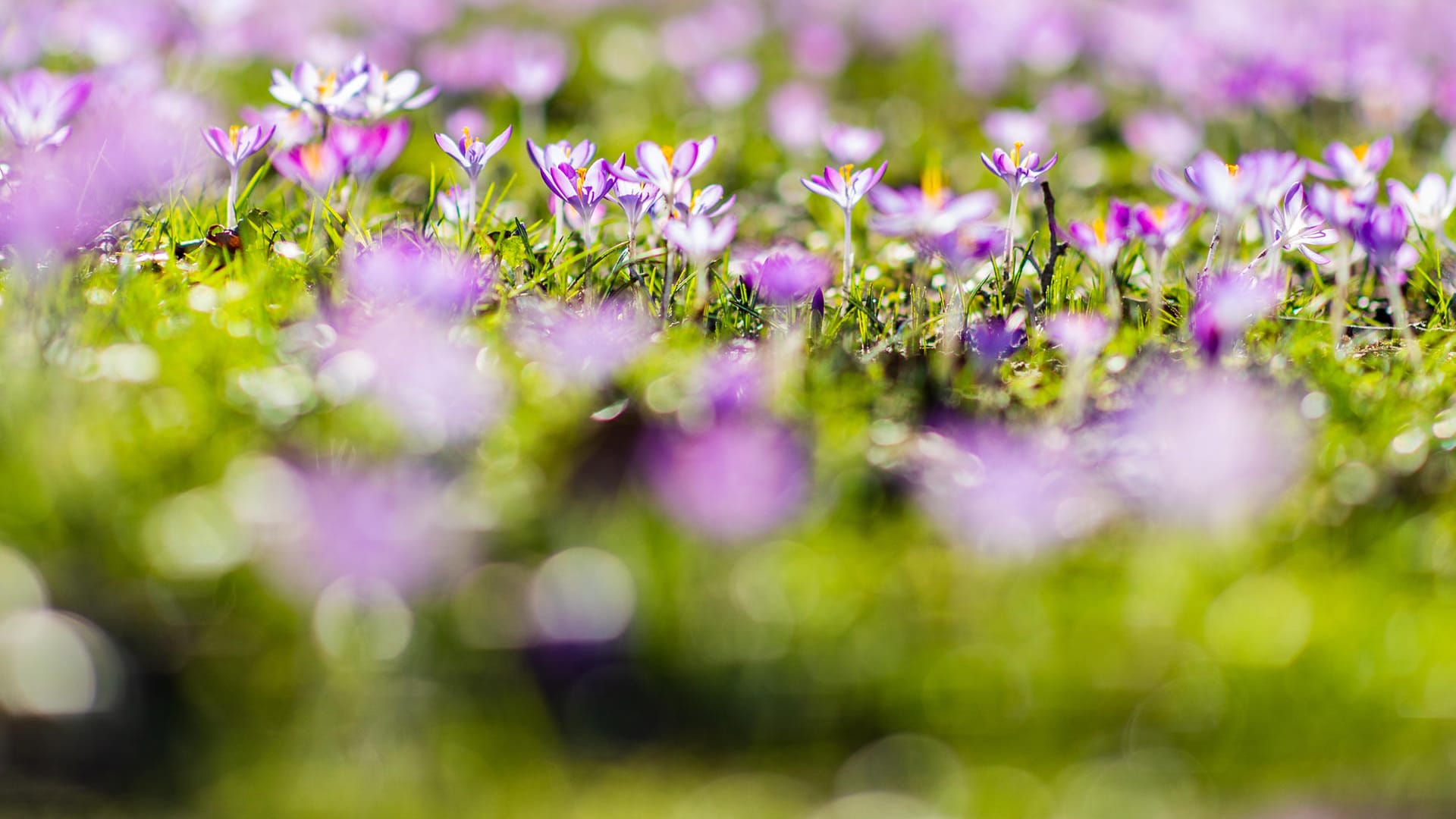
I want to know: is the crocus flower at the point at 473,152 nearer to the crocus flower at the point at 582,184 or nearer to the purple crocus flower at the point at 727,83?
the crocus flower at the point at 582,184

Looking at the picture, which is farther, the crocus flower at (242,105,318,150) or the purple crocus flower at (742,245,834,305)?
the crocus flower at (242,105,318,150)

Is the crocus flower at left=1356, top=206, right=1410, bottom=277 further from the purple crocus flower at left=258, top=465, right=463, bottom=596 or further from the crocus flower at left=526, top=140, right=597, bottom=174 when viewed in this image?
the purple crocus flower at left=258, top=465, right=463, bottom=596

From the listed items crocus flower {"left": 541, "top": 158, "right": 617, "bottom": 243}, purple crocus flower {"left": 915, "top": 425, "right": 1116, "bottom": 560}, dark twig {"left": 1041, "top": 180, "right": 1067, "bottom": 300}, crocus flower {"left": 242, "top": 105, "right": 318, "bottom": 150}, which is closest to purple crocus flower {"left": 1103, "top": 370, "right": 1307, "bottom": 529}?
purple crocus flower {"left": 915, "top": 425, "right": 1116, "bottom": 560}

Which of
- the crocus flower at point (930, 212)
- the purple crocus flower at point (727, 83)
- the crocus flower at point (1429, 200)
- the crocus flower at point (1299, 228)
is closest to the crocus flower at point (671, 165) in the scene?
the crocus flower at point (930, 212)

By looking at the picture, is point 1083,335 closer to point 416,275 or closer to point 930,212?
point 930,212

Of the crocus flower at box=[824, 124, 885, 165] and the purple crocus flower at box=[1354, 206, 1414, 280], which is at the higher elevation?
the crocus flower at box=[824, 124, 885, 165]
